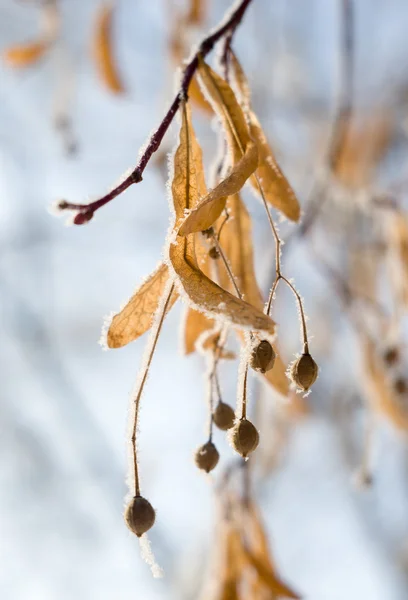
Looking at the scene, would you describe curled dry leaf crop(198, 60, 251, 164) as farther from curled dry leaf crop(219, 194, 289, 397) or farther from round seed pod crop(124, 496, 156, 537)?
round seed pod crop(124, 496, 156, 537)

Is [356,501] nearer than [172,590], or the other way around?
[172,590]

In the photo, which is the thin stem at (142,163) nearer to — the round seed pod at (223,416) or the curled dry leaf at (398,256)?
the round seed pod at (223,416)

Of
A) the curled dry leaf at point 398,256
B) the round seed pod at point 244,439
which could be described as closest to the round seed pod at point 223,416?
the round seed pod at point 244,439

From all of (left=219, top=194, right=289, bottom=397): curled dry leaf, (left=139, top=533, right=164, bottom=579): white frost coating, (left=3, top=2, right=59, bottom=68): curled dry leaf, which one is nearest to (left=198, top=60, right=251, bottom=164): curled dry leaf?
(left=219, top=194, right=289, bottom=397): curled dry leaf

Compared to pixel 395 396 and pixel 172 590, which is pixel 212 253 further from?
pixel 172 590

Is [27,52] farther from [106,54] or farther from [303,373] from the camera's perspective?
[303,373]

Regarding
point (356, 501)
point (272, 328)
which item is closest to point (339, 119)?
point (272, 328)
